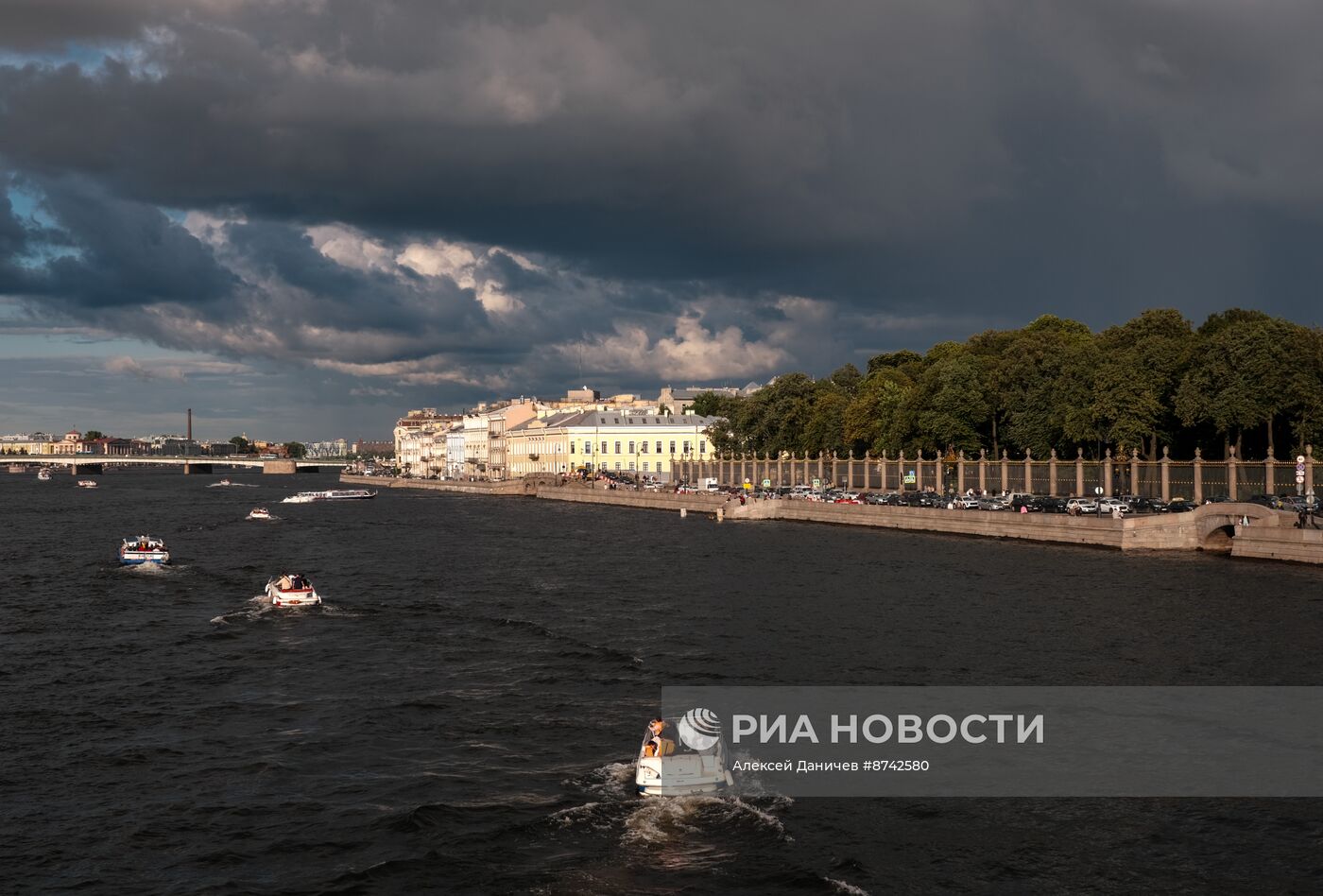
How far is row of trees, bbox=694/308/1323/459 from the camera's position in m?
66.9

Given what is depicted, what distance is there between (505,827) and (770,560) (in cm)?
4052

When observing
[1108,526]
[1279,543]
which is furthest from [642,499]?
[1279,543]

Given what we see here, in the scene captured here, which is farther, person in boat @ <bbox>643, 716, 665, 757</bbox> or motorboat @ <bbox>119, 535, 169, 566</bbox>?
motorboat @ <bbox>119, 535, 169, 566</bbox>

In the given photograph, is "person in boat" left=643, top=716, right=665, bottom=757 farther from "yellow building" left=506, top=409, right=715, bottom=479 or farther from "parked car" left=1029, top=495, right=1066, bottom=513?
"yellow building" left=506, top=409, right=715, bottom=479

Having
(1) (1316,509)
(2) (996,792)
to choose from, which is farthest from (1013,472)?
(2) (996,792)

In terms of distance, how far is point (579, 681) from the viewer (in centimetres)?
2889

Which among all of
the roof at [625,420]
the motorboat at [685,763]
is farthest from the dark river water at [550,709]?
the roof at [625,420]

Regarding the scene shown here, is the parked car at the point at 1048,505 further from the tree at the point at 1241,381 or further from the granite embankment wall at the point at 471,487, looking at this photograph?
the granite embankment wall at the point at 471,487

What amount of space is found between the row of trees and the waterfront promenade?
12356mm

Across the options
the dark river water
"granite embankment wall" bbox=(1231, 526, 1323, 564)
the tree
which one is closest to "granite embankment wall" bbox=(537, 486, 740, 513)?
the tree

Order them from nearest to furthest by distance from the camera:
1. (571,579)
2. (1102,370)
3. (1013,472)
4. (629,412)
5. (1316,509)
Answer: (571,579) → (1316,509) → (1102,370) → (1013,472) → (629,412)

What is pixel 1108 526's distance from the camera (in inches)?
2279

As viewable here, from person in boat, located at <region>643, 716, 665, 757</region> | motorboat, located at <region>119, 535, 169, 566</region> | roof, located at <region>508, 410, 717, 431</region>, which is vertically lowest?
person in boat, located at <region>643, 716, 665, 757</region>

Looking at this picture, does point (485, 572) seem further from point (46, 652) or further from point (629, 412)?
point (629, 412)
